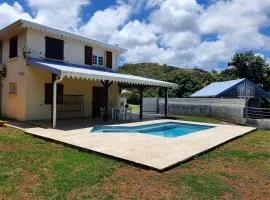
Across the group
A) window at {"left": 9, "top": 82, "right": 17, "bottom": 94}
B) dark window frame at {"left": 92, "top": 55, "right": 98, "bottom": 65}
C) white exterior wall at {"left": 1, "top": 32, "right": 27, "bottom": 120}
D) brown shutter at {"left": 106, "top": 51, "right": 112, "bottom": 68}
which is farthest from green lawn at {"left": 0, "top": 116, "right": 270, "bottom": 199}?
brown shutter at {"left": 106, "top": 51, "right": 112, "bottom": 68}

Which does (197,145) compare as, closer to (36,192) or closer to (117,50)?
(36,192)

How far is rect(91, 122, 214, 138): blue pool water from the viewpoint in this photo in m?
15.4

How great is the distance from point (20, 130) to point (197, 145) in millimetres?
8504

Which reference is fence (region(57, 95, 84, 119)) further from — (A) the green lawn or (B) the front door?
(A) the green lawn

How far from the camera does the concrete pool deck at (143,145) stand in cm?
844

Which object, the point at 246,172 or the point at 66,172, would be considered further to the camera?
the point at 246,172

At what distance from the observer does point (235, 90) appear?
27.3 m

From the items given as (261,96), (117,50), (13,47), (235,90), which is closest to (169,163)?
(13,47)

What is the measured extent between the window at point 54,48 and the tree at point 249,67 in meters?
33.9

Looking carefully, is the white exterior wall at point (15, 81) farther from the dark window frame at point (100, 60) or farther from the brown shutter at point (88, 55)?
the dark window frame at point (100, 60)

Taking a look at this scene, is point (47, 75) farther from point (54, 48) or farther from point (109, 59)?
point (109, 59)

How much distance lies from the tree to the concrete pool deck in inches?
1303

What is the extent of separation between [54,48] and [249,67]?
3461 cm

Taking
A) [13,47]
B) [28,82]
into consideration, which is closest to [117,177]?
[28,82]
